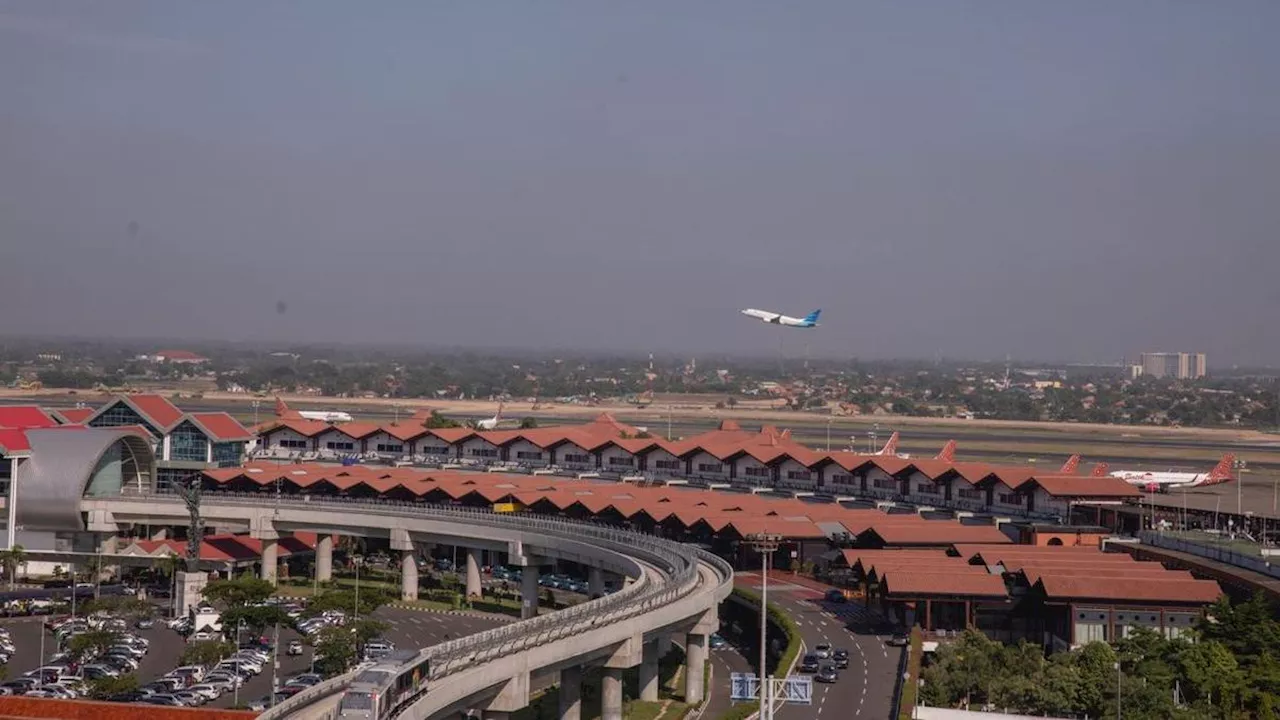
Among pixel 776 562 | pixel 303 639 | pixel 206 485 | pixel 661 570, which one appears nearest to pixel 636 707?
pixel 661 570

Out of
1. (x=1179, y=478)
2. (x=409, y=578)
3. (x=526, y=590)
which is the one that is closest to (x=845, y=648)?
(x=526, y=590)

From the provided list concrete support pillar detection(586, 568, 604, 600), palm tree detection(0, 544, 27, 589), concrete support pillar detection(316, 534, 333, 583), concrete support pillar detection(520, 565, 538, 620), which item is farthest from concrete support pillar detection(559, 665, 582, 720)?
palm tree detection(0, 544, 27, 589)

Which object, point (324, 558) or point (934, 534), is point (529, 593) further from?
point (934, 534)

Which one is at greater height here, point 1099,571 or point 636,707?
point 1099,571

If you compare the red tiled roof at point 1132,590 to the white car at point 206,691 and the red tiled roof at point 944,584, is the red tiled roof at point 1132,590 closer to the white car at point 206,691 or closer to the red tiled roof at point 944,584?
the red tiled roof at point 944,584

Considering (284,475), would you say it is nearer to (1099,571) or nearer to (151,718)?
(1099,571)

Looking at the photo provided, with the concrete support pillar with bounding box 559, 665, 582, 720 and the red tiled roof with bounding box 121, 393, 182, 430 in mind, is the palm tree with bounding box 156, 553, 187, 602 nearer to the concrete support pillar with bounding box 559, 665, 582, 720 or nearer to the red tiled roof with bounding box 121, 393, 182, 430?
the red tiled roof with bounding box 121, 393, 182, 430

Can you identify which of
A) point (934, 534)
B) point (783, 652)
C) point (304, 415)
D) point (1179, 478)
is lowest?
point (783, 652)
